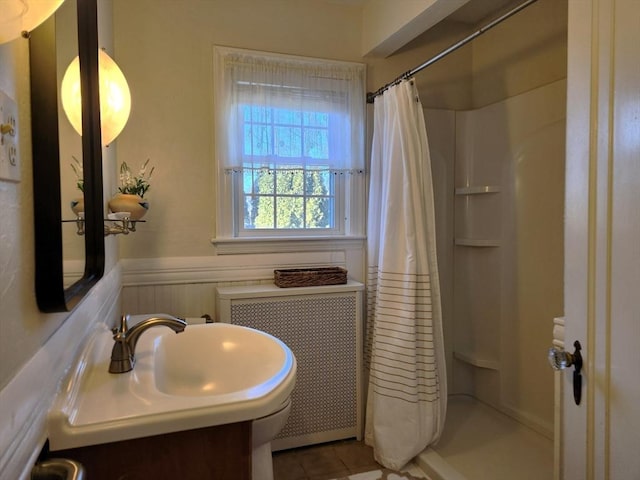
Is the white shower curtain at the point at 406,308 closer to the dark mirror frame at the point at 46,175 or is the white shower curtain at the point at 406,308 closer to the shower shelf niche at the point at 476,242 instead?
the shower shelf niche at the point at 476,242

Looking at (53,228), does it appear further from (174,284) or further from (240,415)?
(174,284)

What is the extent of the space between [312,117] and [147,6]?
969mm

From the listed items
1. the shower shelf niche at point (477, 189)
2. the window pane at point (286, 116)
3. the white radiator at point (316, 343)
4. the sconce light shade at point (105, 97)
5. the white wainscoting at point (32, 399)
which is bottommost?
the white radiator at point (316, 343)

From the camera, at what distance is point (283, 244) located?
231cm

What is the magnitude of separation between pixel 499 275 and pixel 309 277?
1.18 metres

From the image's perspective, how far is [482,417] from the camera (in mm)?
2453

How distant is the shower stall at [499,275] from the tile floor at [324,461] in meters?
0.31

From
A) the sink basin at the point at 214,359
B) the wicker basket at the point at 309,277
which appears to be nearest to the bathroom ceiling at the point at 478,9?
the wicker basket at the point at 309,277

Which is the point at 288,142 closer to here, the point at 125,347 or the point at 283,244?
the point at 283,244

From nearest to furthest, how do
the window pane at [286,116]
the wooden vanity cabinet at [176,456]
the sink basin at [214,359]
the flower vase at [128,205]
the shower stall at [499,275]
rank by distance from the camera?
the wooden vanity cabinet at [176,456] → the sink basin at [214,359] → the flower vase at [128,205] → the shower stall at [499,275] → the window pane at [286,116]

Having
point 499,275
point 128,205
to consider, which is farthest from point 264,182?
point 499,275

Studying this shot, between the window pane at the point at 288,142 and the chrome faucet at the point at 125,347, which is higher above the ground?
the window pane at the point at 288,142

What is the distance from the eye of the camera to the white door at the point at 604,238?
2.81 feet

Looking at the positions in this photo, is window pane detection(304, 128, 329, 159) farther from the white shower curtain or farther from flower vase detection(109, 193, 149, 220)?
flower vase detection(109, 193, 149, 220)
